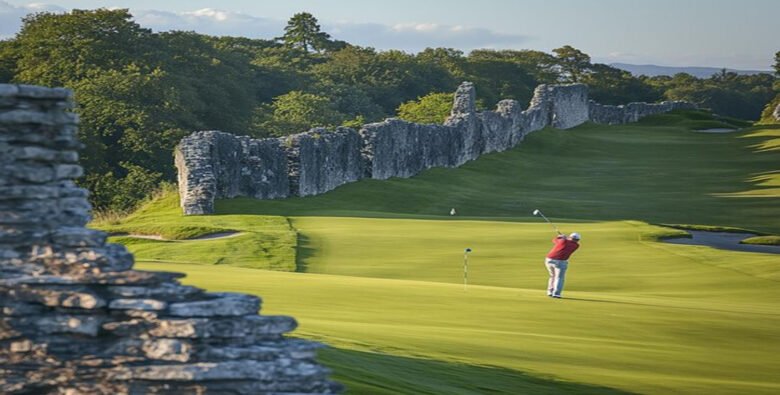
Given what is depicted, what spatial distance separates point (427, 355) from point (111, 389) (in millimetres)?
6482

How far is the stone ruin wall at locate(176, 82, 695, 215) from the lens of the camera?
37.7m

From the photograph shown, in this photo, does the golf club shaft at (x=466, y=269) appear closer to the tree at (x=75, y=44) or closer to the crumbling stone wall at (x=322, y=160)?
the crumbling stone wall at (x=322, y=160)

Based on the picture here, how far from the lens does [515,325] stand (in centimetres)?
1895

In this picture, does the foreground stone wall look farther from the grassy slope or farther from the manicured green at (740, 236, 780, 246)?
the manicured green at (740, 236, 780, 246)

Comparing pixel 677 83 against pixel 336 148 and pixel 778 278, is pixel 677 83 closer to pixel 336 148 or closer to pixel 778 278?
pixel 336 148

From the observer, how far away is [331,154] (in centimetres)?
4600

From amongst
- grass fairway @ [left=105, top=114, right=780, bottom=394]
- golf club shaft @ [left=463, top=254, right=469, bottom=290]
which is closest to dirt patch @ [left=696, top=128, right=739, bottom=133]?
grass fairway @ [left=105, top=114, right=780, bottom=394]

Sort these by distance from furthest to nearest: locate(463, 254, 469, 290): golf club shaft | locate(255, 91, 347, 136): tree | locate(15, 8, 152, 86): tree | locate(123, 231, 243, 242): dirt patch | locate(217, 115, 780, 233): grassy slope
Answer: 1. locate(255, 91, 347, 136): tree
2. locate(15, 8, 152, 86): tree
3. locate(217, 115, 780, 233): grassy slope
4. locate(123, 231, 243, 242): dirt patch
5. locate(463, 254, 469, 290): golf club shaft

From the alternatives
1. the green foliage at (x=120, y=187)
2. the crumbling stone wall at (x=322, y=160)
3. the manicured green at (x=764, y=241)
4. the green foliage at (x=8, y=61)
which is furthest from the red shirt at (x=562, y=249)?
the green foliage at (x=8, y=61)

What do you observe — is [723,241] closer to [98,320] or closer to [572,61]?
[98,320]

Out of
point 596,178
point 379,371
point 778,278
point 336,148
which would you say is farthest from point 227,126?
point 379,371

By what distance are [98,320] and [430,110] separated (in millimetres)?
82882

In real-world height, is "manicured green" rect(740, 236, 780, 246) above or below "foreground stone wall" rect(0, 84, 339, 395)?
below

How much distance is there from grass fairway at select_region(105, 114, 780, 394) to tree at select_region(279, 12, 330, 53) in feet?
313
